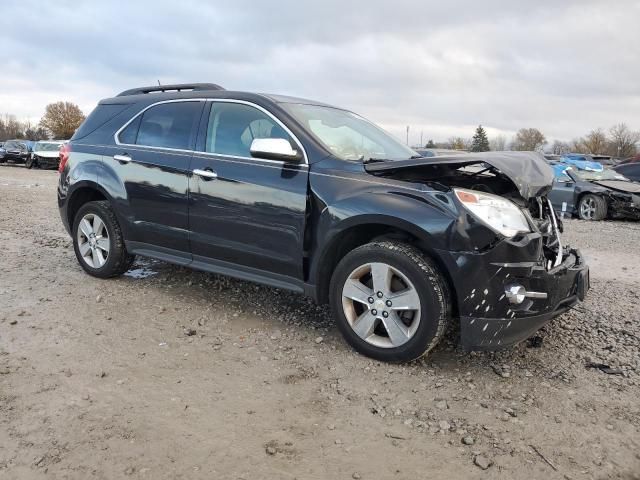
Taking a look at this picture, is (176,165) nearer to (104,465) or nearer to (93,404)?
(93,404)

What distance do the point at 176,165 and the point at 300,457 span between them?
2.75m

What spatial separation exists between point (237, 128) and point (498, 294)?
7.72 ft

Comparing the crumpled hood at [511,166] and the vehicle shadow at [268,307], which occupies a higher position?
the crumpled hood at [511,166]

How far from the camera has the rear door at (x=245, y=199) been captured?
3719mm

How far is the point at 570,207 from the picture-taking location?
11.6 meters

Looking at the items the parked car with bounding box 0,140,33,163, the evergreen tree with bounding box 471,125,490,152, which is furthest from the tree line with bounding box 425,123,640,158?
the parked car with bounding box 0,140,33,163

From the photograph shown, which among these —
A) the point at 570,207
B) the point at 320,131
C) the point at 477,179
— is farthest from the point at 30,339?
the point at 570,207

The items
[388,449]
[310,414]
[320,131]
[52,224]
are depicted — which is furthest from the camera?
[52,224]

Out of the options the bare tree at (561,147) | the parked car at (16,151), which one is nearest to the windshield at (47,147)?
the parked car at (16,151)

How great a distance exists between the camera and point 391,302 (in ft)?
10.8

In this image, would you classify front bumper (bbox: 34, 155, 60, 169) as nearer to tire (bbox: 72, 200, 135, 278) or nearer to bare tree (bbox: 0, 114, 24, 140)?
tire (bbox: 72, 200, 135, 278)

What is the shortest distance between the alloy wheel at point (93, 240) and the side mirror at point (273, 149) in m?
2.15

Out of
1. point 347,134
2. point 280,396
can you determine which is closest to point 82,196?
point 347,134

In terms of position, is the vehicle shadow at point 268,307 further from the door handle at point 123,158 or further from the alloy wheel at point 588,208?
the alloy wheel at point 588,208
